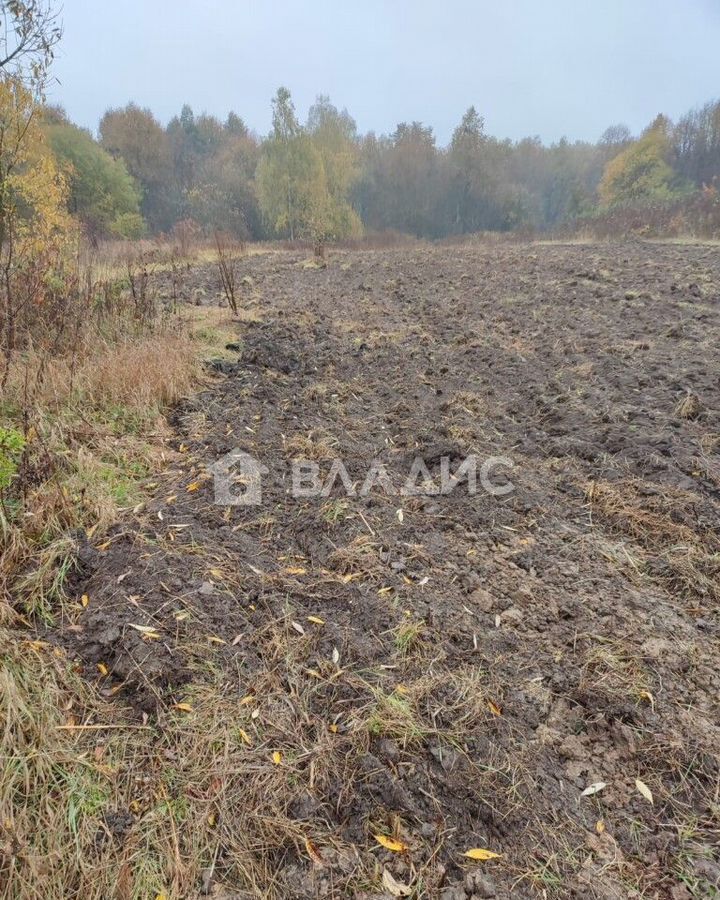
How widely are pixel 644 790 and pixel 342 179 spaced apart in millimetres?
28239

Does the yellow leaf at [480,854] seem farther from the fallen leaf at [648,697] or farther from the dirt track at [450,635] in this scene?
the fallen leaf at [648,697]

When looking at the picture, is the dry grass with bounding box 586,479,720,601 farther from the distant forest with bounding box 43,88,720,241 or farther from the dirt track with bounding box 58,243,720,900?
the distant forest with bounding box 43,88,720,241

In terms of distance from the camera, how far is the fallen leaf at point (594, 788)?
1362 millimetres

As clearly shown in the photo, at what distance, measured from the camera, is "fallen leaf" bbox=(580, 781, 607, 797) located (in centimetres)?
136

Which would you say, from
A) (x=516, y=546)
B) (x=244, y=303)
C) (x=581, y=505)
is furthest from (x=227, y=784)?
(x=244, y=303)

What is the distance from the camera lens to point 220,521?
231 cm

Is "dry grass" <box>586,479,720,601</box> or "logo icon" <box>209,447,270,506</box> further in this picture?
"logo icon" <box>209,447,270,506</box>

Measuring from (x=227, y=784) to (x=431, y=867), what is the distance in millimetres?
575

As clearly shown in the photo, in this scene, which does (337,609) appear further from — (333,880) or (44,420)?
(44,420)

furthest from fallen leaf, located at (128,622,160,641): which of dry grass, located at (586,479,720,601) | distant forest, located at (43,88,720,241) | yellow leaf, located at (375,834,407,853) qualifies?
distant forest, located at (43,88,720,241)

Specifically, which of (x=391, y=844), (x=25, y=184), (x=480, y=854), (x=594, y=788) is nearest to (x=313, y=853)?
(x=391, y=844)

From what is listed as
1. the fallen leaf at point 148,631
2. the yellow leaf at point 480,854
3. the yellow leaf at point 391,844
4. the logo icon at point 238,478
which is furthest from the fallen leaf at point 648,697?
the logo icon at point 238,478

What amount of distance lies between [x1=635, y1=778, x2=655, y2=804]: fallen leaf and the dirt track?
0.04 feet

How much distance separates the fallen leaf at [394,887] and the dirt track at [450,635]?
18 millimetres
